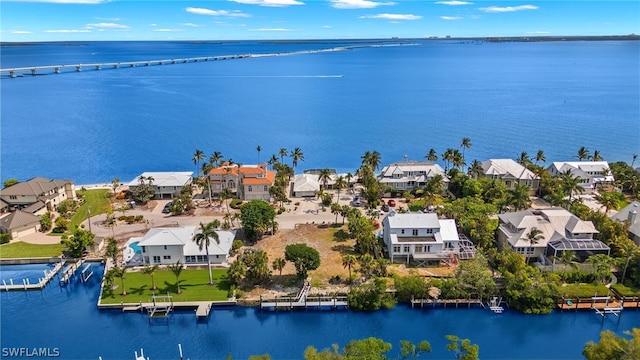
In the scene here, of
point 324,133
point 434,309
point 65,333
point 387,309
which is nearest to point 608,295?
point 434,309

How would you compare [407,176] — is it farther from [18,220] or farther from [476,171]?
[18,220]

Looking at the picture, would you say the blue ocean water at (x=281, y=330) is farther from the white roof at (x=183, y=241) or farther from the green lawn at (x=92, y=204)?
the green lawn at (x=92, y=204)

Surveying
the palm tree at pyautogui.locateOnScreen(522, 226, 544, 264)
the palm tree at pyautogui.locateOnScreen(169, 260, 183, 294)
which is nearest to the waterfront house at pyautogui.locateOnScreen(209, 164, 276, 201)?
the palm tree at pyautogui.locateOnScreen(169, 260, 183, 294)

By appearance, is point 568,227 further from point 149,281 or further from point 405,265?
point 149,281

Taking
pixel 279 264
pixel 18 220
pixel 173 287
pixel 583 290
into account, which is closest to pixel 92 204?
pixel 18 220

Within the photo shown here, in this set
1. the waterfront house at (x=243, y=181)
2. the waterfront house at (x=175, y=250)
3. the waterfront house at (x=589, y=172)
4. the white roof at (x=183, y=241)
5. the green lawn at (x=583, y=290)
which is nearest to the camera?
the green lawn at (x=583, y=290)

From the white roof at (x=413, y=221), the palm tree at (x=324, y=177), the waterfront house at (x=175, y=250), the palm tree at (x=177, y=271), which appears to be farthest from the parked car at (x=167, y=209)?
the white roof at (x=413, y=221)
